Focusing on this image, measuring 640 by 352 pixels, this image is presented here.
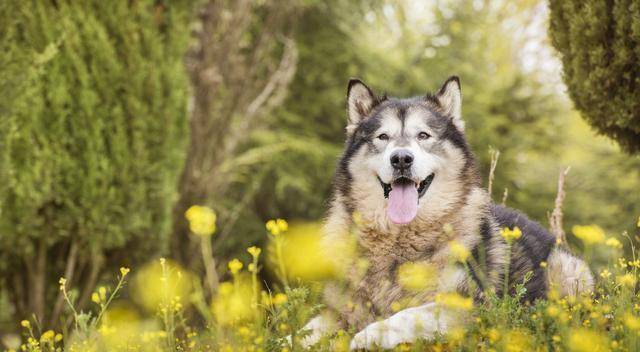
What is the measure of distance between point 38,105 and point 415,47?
7462 millimetres

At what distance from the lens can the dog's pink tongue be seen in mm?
4117

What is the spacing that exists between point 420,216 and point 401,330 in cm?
102

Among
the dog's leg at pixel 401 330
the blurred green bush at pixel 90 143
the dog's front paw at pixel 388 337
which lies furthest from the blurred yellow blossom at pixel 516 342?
the blurred green bush at pixel 90 143

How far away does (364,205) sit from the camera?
4.33 metres

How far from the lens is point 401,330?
11.0 feet

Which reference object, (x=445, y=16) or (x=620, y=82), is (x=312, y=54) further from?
(x=620, y=82)

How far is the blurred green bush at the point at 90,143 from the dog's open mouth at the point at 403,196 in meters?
3.30

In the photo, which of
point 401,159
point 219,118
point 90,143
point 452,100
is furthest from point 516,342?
point 219,118

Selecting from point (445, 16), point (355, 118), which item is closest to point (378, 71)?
point (445, 16)

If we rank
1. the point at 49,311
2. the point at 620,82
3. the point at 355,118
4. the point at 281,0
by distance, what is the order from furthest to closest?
the point at 281,0 < the point at 49,311 < the point at 620,82 < the point at 355,118

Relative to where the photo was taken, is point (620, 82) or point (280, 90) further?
point (280, 90)

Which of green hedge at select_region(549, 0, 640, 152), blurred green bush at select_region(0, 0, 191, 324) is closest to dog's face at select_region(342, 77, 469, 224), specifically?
green hedge at select_region(549, 0, 640, 152)

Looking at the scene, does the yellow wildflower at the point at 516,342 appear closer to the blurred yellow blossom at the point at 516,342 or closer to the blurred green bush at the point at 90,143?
the blurred yellow blossom at the point at 516,342

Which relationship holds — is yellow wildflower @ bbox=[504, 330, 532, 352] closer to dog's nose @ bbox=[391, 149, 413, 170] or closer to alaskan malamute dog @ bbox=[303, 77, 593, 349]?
alaskan malamute dog @ bbox=[303, 77, 593, 349]
